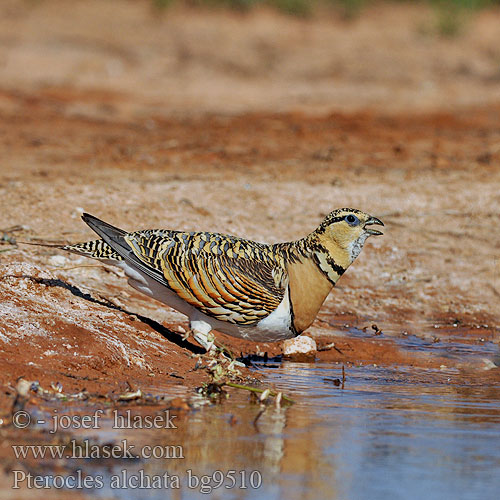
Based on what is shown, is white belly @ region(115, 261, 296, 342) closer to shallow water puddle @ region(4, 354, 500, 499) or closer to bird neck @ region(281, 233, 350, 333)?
bird neck @ region(281, 233, 350, 333)

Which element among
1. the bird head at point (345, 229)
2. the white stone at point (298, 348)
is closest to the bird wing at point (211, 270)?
the bird head at point (345, 229)

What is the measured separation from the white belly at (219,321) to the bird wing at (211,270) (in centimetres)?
6

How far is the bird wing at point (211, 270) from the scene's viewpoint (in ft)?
19.8

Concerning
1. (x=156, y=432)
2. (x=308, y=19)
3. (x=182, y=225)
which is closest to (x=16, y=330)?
(x=156, y=432)

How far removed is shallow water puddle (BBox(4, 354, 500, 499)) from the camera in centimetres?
416

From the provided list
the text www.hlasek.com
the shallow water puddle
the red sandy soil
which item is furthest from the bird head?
the text www.hlasek.com

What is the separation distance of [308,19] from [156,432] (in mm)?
15946

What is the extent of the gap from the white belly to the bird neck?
9 cm

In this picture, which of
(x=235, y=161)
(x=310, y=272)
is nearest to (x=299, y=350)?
(x=310, y=272)

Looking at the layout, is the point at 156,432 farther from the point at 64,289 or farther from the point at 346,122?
the point at 346,122

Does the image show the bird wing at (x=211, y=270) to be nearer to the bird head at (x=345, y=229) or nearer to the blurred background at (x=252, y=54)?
the bird head at (x=345, y=229)

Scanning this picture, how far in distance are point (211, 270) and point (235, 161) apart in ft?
19.6

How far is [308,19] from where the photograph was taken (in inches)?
777

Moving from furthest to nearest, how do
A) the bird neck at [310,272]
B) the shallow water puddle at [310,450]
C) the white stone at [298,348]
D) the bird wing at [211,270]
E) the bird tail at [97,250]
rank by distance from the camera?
the white stone at [298,348], the bird tail at [97,250], the bird neck at [310,272], the bird wing at [211,270], the shallow water puddle at [310,450]
